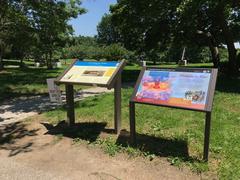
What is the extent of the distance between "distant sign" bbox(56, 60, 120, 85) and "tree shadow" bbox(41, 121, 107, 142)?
1.02 m

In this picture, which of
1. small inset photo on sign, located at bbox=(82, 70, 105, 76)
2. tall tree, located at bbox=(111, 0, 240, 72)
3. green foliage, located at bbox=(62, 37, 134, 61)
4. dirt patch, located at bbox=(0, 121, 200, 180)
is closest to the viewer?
dirt patch, located at bbox=(0, 121, 200, 180)

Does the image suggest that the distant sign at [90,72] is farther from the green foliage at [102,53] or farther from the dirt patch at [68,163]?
the green foliage at [102,53]

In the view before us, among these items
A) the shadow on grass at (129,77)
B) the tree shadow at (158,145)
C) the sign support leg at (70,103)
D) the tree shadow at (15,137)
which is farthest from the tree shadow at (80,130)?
the shadow on grass at (129,77)

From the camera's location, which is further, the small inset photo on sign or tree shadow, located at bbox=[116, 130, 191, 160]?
the small inset photo on sign

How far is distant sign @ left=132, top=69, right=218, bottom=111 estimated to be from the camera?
5.18 m

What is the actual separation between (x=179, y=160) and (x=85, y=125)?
2650 millimetres

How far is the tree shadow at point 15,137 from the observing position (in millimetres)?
6081

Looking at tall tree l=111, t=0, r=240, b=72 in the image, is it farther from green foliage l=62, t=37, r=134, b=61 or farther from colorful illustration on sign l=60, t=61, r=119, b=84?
green foliage l=62, t=37, r=134, b=61

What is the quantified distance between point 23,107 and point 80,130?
3.56 m

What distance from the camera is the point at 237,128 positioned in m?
6.77

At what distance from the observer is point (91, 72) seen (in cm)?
664

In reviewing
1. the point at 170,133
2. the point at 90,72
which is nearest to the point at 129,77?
the point at 90,72

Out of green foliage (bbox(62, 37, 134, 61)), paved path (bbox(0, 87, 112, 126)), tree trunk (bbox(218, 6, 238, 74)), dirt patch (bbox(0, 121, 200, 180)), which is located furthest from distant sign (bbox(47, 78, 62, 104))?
green foliage (bbox(62, 37, 134, 61))

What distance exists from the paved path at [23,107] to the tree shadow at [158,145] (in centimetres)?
334
